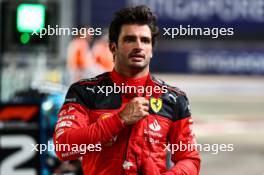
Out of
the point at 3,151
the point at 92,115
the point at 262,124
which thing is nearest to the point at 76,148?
the point at 92,115

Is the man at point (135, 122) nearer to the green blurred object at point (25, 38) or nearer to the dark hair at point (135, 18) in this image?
the dark hair at point (135, 18)

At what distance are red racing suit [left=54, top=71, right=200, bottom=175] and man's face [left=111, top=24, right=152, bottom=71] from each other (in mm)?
74

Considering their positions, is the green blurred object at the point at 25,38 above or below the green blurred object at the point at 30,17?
below

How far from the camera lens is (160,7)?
2156cm

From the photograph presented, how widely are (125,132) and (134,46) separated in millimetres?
348

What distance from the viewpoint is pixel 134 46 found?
2660mm

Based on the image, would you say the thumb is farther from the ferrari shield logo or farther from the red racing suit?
the ferrari shield logo

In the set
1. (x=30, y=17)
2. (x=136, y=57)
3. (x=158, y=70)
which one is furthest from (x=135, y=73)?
(x=158, y=70)

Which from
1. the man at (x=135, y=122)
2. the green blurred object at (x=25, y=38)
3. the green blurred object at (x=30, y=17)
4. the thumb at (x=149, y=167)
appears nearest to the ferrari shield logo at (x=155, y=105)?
the man at (x=135, y=122)

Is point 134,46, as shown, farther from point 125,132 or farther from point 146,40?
point 125,132

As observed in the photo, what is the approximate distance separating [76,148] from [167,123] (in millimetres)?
390

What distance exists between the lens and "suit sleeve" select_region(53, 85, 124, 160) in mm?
2547

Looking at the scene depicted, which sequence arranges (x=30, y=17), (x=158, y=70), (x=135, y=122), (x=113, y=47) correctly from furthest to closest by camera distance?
(x=158, y=70)
(x=30, y=17)
(x=113, y=47)
(x=135, y=122)

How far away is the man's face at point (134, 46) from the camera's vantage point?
266 centimetres
